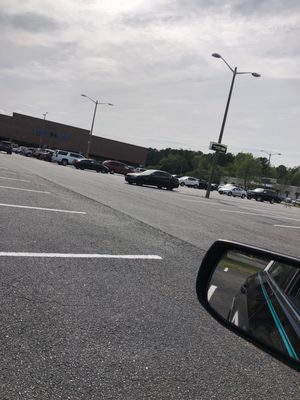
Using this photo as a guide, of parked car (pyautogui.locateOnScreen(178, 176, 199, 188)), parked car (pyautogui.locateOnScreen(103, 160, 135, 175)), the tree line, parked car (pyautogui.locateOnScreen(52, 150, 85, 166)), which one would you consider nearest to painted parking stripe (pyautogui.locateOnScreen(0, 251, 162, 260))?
parked car (pyautogui.locateOnScreen(103, 160, 135, 175))

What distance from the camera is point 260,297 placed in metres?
2.03

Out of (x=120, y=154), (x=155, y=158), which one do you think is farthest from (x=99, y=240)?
(x=155, y=158)

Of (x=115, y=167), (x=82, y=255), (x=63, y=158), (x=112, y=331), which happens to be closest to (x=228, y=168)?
(x=115, y=167)

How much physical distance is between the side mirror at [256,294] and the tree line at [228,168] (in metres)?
81.6

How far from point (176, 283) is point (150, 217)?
22.0 ft

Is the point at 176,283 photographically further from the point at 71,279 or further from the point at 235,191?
the point at 235,191

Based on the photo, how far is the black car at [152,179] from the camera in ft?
111

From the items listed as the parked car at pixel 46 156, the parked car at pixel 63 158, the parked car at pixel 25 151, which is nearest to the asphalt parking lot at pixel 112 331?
the parked car at pixel 63 158

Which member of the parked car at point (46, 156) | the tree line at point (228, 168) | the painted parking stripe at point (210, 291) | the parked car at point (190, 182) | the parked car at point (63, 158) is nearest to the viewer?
the painted parking stripe at point (210, 291)

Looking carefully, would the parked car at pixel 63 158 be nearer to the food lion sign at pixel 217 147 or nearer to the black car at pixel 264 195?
Result: the black car at pixel 264 195

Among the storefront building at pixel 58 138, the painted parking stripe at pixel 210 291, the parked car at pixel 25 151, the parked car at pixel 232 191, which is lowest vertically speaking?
the parked car at pixel 25 151

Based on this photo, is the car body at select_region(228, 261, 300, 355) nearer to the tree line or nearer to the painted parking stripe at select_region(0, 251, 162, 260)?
the painted parking stripe at select_region(0, 251, 162, 260)

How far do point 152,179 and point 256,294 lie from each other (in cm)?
3310

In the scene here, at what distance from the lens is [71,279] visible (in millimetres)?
5426
